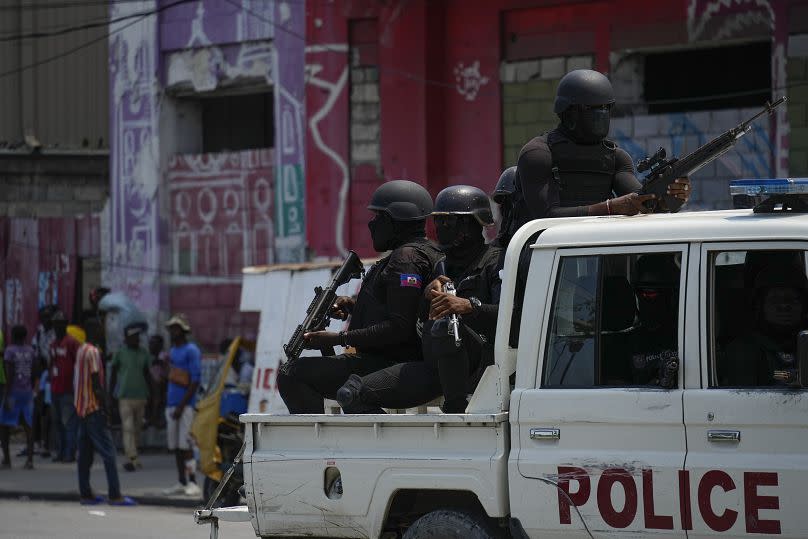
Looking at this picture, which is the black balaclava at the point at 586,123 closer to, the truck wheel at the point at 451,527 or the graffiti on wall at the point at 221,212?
the truck wheel at the point at 451,527

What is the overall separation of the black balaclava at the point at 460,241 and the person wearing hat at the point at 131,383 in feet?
36.2

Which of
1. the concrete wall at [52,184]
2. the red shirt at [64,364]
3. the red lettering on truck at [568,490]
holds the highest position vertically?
the concrete wall at [52,184]

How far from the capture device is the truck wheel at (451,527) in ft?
21.4

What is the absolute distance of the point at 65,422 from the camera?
19.1 metres

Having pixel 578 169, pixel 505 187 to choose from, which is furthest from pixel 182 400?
pixel 578 169

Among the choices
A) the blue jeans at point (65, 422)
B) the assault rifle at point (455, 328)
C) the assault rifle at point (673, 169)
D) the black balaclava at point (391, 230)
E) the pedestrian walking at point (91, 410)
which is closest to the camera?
the assault rifle at point (455, 328)

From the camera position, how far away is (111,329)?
68.4 feet

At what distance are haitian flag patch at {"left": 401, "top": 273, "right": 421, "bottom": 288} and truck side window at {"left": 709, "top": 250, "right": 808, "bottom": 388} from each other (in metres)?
1.78

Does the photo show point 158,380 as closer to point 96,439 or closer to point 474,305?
point 96,439

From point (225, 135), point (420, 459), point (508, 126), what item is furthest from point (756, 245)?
point (225, 135)

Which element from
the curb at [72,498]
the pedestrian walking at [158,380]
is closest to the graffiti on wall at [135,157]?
the pedestrian walking at [158,380]

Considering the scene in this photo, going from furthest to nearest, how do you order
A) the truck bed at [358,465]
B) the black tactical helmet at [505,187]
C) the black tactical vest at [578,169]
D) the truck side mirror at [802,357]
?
the black tactical helmet at [505,187] < the black tactical vest at [578,169] < the truck bed at [358,465] < the truck side mirror at [802,357]

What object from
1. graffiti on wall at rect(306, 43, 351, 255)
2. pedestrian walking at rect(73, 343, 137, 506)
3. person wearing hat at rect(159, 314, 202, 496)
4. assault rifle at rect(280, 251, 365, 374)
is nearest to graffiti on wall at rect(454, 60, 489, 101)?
graffiti on wall at rect(306, 43, 351, 255)

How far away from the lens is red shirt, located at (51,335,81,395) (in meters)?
18.4
